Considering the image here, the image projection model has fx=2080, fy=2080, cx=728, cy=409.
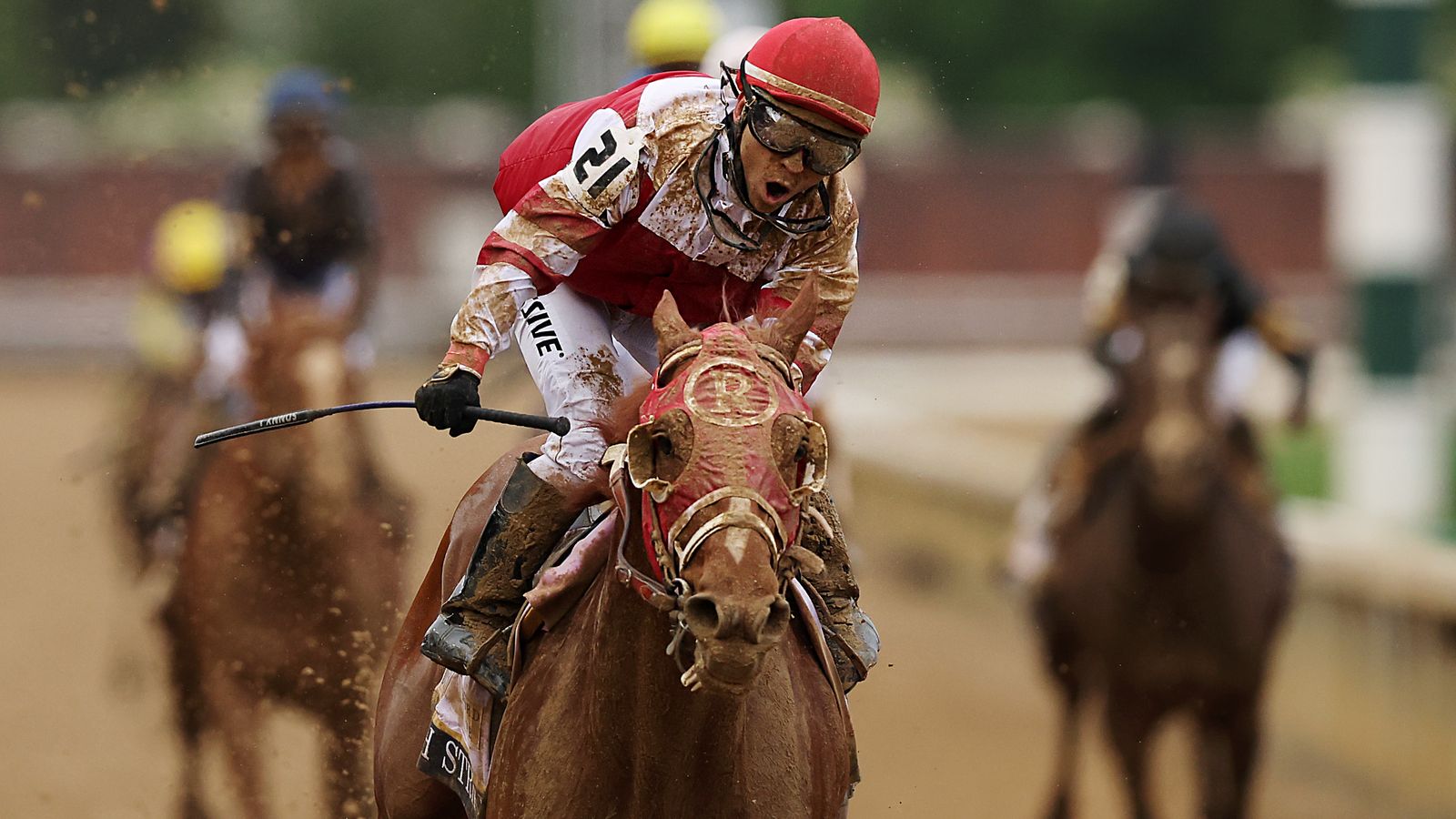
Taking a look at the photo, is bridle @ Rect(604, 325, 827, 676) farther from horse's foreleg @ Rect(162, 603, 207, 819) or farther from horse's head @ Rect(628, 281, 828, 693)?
horse's foreleg @ Rect(162, 603, 207, 819)

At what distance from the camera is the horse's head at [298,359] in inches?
283

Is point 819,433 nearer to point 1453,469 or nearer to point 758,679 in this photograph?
point 758,679

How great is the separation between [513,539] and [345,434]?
10.6 ft

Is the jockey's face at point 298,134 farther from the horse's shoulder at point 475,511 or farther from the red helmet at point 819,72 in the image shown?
the red helmet at point 819,72

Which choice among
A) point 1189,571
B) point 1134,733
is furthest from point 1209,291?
point 1134,733

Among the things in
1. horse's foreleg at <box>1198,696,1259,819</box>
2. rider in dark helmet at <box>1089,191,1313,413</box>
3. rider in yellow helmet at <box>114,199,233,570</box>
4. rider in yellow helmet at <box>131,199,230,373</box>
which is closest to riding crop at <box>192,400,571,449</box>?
rider in yellow helmet at <box>114,199,233,570</box>

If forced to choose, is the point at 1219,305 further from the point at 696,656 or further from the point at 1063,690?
the point at 696,656

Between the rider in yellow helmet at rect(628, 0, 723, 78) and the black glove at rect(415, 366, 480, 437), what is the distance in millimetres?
3624

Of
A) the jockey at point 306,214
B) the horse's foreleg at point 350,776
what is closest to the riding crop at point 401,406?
the horse's foreleg at point 350,776

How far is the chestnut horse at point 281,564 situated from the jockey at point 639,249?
2833mm

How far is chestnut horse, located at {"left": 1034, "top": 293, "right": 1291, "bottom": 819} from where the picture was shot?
7.51 meters

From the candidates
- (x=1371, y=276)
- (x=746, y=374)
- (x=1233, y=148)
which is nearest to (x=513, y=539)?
(x=746, y=374)

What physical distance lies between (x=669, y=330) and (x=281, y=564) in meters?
4.16

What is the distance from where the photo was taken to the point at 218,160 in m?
28.3
